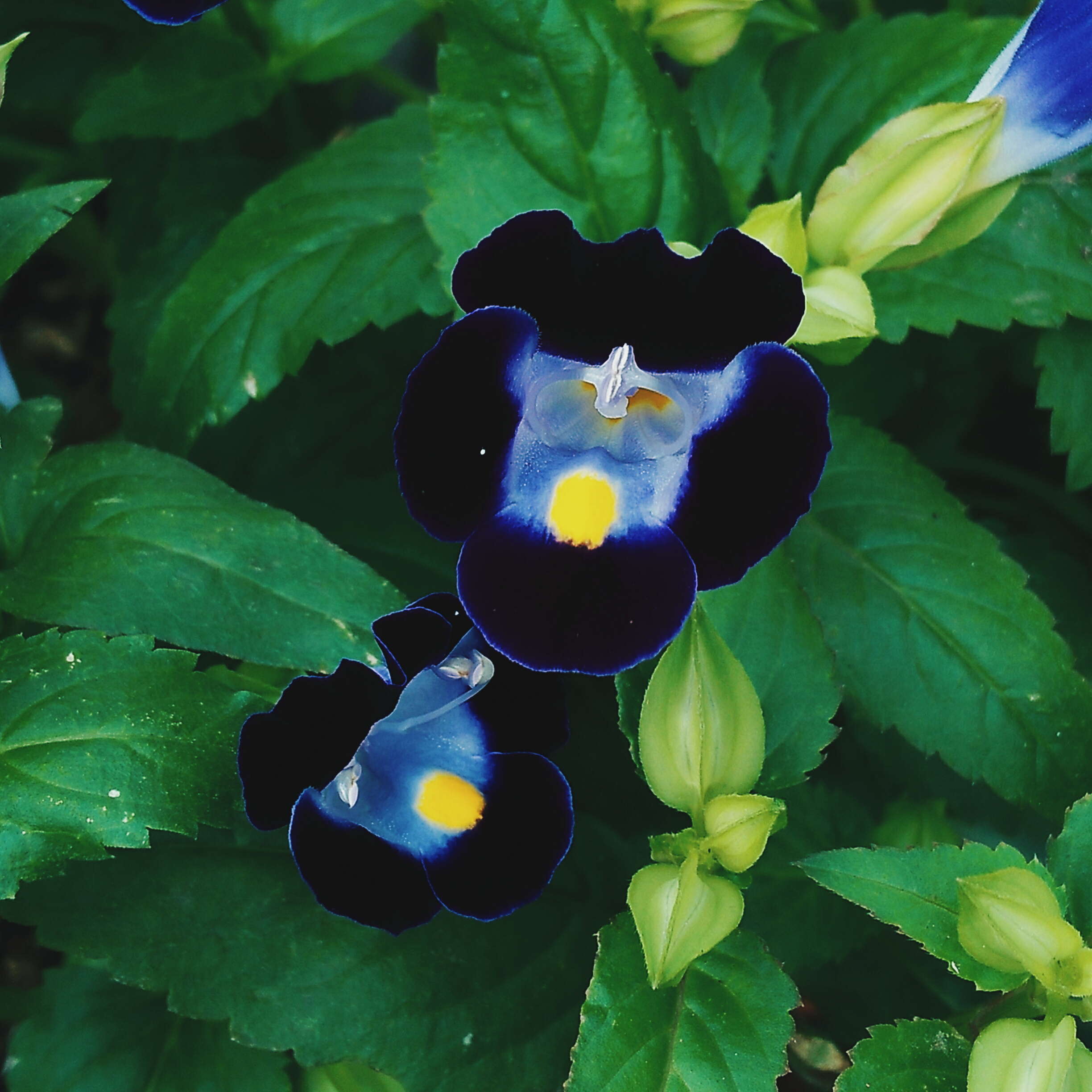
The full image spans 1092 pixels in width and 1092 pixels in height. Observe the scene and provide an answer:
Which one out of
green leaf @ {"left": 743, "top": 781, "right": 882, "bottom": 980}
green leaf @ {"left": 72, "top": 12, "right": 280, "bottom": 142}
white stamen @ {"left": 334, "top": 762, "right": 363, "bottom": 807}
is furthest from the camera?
green leaf @ {"left": 72, "top": 12, "right": 280, "bottom": 142}

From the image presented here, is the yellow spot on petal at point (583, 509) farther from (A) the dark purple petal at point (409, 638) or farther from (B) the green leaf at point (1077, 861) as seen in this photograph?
(B) the green leaf at point (1077, 861)

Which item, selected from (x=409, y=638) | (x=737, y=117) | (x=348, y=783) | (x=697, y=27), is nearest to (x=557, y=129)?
(x=697, y=27)

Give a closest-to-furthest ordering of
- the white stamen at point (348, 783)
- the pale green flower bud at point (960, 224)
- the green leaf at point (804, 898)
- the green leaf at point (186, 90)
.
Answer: the white stamen at point (348, 783) → the pale green flower bud at point (960, 224) → the green leaf at point (804, 898) → the green leaf at point (186, 90)

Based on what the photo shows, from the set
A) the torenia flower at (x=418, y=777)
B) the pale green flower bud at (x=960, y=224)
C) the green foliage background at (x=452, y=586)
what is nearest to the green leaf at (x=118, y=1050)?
the green foliage background at (x=452, y=586)

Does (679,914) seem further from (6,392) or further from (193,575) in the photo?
(6,392)

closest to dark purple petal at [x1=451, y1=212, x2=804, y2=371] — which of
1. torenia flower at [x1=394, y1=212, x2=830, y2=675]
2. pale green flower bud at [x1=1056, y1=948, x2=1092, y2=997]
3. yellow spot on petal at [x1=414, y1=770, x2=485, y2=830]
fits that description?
torenia flower at [x1=394, y1=212, x2=830, y2=675]

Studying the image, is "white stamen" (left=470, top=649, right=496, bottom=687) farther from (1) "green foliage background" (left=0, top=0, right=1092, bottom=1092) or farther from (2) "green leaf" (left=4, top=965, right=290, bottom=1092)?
(2) "green leaf" (left=4, top=965, right=290, bottom=1092)

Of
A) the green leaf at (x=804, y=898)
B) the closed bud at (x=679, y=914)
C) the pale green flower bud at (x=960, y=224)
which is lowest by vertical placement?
the green leaf at (x=804, y=898)
